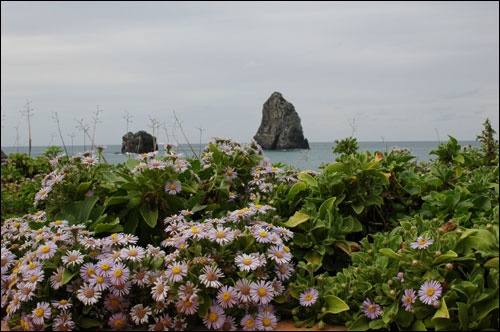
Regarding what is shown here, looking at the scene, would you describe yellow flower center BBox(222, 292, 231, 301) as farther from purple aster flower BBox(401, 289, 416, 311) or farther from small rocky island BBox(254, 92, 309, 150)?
small rocky island BBox(254, 92, 309, 150)

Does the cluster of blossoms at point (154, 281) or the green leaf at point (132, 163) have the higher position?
the green leaf at point (132, 163)

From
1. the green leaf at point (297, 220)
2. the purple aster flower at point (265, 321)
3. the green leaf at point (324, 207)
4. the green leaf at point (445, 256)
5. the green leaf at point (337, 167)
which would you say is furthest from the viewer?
the green leaf at point (337, 167)

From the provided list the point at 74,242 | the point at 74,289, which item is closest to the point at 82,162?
the point at 74,242

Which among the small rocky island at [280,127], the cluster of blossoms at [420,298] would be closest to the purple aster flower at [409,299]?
the cluster of blossoms at [420,298]

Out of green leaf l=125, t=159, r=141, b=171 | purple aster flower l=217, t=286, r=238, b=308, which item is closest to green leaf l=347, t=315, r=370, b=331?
purple aster flower l=217, t=286, r=238, b=308

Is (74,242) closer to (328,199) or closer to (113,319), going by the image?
(113,319)

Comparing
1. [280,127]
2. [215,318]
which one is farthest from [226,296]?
[280,127]

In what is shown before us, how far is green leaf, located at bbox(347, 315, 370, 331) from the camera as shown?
2.06 m

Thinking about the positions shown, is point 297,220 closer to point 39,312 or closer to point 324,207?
point 324,207

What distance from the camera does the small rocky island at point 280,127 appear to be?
48594 mm

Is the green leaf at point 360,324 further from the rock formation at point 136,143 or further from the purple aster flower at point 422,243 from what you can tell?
the rock formation at point 136,143

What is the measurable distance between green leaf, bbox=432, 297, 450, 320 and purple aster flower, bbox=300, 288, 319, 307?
54 cm

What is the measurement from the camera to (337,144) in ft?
13.1

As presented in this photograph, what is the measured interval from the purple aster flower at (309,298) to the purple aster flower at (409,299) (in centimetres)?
42
